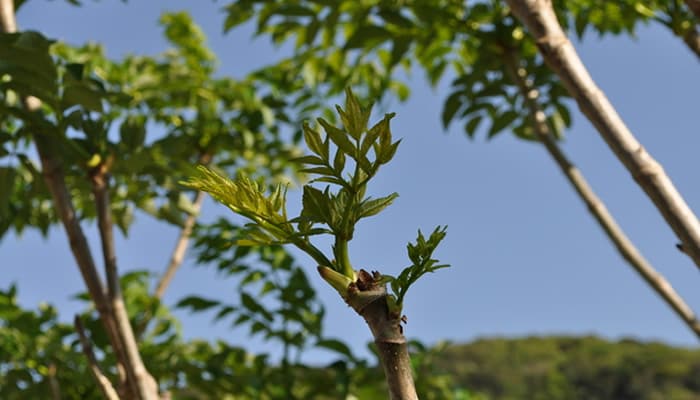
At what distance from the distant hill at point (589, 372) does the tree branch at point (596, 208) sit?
3412 centimetres

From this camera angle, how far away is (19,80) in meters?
1.27

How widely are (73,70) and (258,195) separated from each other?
89cm

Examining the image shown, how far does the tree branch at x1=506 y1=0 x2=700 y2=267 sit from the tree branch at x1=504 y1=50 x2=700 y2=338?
623mm

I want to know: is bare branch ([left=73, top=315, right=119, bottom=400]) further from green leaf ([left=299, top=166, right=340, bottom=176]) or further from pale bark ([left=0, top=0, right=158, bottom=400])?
green leaf ([left=299, top=166, right=340, bottom=176])

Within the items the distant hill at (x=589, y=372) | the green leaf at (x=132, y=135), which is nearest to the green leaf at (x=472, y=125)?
the green leaf at (x=132, y=135)

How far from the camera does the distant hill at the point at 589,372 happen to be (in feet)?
118

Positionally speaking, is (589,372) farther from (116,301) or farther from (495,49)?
(116,301)

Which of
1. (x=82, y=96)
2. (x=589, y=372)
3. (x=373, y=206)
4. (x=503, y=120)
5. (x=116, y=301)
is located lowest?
(x=373, y=206)

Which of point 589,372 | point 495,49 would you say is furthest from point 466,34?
point 589,372

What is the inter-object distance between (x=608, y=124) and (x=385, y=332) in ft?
1.87

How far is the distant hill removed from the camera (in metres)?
35.8

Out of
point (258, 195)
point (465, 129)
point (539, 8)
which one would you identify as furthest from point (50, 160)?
point (465, 129)

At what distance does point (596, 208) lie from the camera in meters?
1.73

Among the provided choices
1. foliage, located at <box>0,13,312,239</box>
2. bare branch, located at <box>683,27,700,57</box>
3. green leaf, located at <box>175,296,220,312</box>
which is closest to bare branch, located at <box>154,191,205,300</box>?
foliage, located at <box>0,13,312,239</box>
